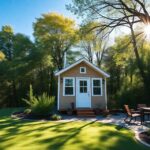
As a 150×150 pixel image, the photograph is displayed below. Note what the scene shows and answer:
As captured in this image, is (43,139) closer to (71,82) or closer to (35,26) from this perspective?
(71,82)

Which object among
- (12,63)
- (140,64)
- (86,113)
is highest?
(12,63)

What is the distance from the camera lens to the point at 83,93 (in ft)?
56.0

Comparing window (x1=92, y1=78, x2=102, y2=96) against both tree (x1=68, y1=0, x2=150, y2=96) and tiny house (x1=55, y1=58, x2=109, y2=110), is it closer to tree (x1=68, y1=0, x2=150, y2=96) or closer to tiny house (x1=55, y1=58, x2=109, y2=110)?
tiny house (x1=55, y1=58, x2=109, y2=110)

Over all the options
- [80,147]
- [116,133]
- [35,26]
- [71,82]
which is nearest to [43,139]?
[80,147]

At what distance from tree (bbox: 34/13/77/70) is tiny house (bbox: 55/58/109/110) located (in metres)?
12.4

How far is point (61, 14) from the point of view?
30141 mm

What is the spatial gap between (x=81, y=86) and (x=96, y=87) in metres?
1.17

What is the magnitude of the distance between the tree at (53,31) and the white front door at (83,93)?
12822mm

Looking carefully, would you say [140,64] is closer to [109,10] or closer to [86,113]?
[109,10]

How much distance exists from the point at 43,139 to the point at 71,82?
947 centimetres

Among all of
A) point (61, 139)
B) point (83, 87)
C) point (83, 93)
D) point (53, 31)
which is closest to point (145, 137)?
point (61, 139)

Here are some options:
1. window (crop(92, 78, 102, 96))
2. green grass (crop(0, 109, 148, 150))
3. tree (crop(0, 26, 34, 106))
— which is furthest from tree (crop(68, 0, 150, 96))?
tree (crop(0, 26, 34, 106))

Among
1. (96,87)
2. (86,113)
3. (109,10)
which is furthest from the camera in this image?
(109,10)

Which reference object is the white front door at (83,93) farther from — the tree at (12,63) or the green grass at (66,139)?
the tree at (12,63)
